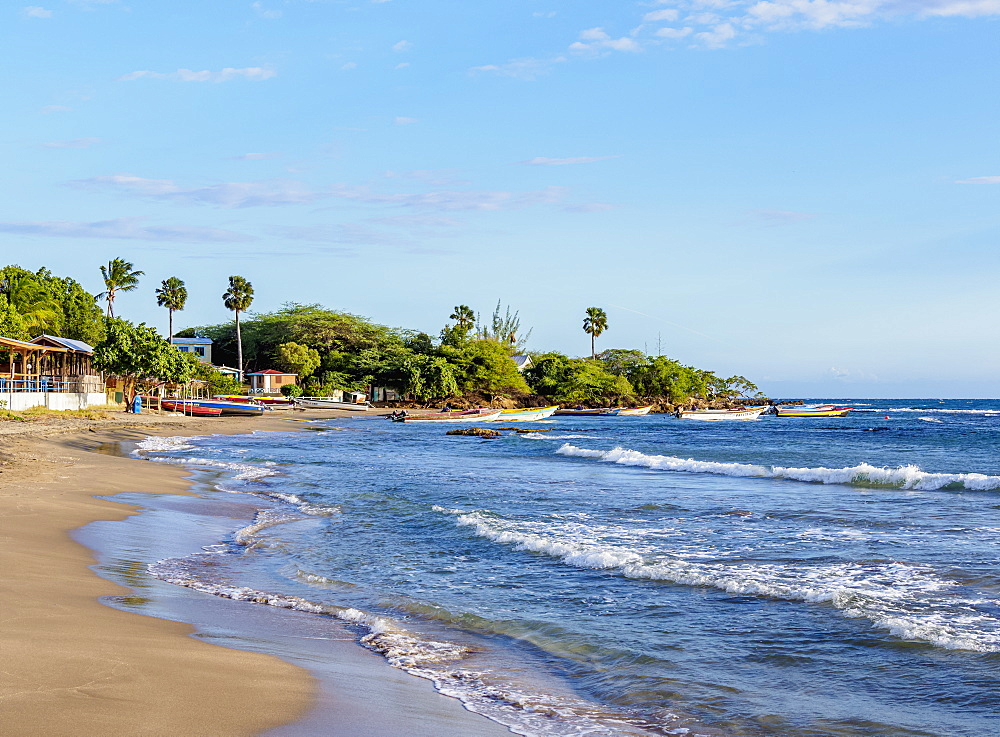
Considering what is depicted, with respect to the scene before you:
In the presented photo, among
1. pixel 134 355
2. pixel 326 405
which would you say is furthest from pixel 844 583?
pixel 326 405

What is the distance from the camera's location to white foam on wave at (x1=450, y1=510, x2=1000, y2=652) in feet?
26.8

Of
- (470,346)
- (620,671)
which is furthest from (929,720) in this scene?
(470,346)

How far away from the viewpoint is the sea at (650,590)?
6348mm

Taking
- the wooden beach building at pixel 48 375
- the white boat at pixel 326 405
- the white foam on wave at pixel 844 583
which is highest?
the wooden beach building at pixel 48 375

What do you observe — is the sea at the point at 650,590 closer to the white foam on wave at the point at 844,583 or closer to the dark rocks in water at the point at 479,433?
the white foam on wave at the point at 844,583

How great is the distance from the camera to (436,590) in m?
10.1

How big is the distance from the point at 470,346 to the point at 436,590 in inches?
3247

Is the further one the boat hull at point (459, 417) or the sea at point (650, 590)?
the boat hull at point (459, 417)

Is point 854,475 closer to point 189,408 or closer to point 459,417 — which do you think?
point 459,417

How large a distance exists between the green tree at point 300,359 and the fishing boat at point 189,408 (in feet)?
112

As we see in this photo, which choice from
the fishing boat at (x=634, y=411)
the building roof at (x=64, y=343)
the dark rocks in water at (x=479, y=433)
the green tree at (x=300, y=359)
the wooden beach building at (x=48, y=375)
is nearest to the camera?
the wooden beach building at (x=48, y=375)

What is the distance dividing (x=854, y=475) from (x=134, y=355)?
4473 centimetres

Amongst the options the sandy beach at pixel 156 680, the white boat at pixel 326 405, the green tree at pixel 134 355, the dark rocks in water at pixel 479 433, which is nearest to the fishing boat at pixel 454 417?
the white boat at pixel 326 405

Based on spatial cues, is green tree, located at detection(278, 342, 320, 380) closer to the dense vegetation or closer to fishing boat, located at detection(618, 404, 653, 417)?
Answer: the dense vegetation
